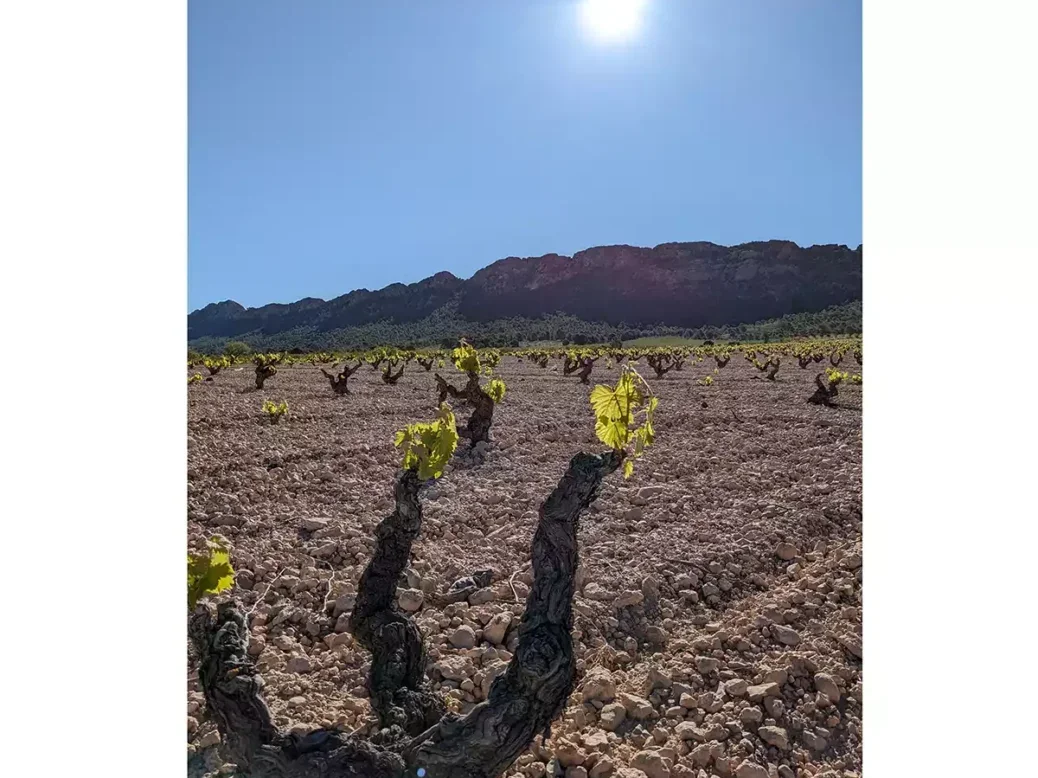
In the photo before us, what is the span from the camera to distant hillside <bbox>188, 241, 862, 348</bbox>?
811cm

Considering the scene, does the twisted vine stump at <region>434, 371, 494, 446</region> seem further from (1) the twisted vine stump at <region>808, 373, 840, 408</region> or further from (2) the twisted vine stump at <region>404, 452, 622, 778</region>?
(1) the twisted vine stump at <region>808, 373, 840, 408</region>

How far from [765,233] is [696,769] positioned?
2.52m

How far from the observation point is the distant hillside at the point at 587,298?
8109 millimetres

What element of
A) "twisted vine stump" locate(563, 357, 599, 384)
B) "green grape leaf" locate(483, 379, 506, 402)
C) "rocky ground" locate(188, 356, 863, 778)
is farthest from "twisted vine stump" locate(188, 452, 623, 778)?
"twisted vine stump" locate(563, 357, 599, 384)

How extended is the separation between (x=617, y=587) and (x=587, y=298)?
14.6m

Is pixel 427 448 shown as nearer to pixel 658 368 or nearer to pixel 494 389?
pixel 494 389

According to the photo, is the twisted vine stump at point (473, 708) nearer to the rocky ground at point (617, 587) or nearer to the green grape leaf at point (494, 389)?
the rocky ground at point (617, 587)

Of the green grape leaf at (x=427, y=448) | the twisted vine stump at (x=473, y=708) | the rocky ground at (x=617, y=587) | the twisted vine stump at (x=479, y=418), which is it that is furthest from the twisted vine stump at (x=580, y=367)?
the twisted vine stump at (x=473, y=708)

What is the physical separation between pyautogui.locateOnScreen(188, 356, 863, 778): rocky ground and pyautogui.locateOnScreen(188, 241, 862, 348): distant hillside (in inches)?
86.8

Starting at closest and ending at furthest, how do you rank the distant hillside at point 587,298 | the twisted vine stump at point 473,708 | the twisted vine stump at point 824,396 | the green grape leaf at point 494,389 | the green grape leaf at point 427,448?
the twisted vine stump at point 473,708, the green grape leaf at point 427,448, the green grape leaf at point 494,389, the twisted vine stump at point 824,396, the distant hillside at point 587,298

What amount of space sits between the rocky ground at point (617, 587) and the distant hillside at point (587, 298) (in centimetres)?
220
